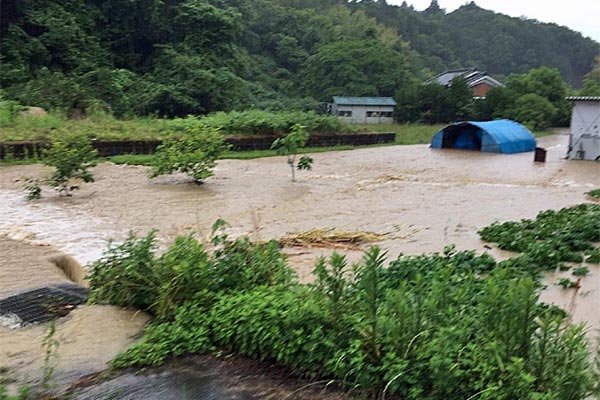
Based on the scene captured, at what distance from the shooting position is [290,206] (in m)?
11.3

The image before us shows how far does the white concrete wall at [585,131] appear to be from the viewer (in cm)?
2017

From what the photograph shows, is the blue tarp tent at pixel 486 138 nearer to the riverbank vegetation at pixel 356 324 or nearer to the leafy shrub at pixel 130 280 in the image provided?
the riverbank vegetation at pixel 356 324

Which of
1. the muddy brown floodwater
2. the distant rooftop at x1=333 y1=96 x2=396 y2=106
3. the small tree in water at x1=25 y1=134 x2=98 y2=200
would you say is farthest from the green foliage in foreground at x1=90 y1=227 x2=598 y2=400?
the distant rooftop at x1=333 y1=96 x2=396 y2=106

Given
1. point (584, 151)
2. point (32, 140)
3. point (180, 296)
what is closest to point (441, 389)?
point (180, 296)

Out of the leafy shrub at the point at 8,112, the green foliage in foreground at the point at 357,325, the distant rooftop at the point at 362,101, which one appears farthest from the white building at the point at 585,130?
the leafy shrub at the point at 8,112

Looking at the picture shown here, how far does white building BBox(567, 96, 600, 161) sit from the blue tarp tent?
246 cm

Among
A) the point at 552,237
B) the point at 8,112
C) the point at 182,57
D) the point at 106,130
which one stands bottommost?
the point at 552,237

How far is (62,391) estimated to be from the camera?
4.12 m

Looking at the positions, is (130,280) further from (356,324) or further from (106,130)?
(106,130)

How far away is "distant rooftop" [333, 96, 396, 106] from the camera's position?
35.3m

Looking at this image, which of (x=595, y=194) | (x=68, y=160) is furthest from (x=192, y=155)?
(x=595, y=194)

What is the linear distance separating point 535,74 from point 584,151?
1900 cm

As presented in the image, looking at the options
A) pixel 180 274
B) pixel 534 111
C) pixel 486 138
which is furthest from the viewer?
pixel 534 111

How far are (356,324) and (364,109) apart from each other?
32.4m
